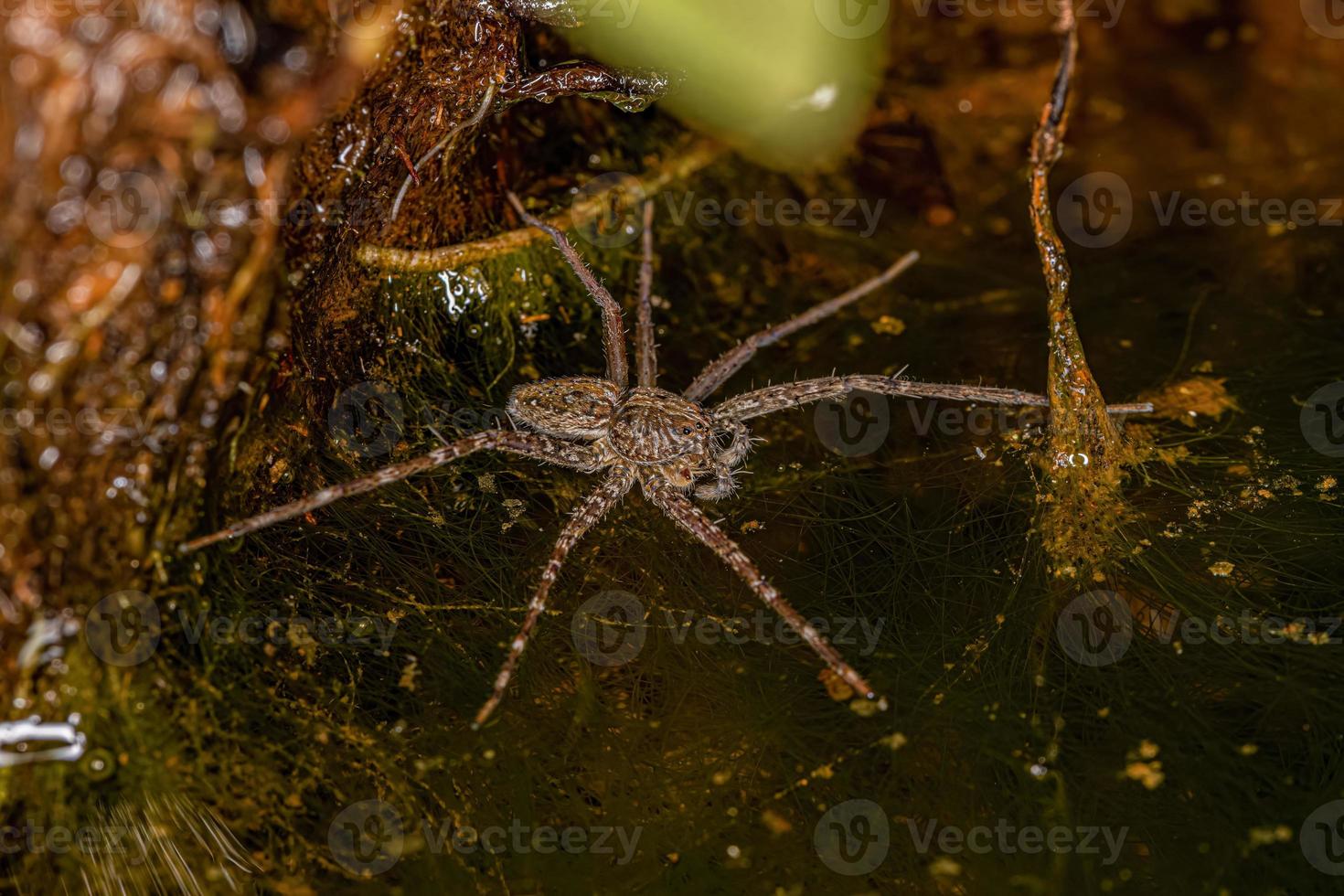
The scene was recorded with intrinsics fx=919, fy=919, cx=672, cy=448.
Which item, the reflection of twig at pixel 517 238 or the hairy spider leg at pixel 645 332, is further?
the hairy spider leg at pixel 645 332

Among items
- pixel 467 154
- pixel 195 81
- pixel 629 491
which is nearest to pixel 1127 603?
pixel 629 491

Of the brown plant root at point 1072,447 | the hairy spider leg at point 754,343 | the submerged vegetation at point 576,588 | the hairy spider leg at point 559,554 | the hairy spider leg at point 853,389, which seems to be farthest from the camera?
the hairy spider leg at point 754,343

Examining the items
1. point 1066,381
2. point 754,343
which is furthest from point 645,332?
point 1066,381

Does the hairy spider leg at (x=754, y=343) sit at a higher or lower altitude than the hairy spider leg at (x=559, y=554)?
higher

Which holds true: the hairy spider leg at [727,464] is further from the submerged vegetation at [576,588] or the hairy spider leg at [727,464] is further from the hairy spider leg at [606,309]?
the hairy spider leg at [606,309]

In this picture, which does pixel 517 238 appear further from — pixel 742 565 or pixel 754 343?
pixel 742 565

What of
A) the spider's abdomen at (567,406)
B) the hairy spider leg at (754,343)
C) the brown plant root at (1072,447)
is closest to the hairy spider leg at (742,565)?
the spider's abdomen at (567,406)

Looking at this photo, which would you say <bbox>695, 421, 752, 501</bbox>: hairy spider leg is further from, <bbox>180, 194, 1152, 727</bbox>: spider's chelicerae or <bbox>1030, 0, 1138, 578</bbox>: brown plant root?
<bbox>1030, 0, 1138, 578</bbox>: brown plant root
